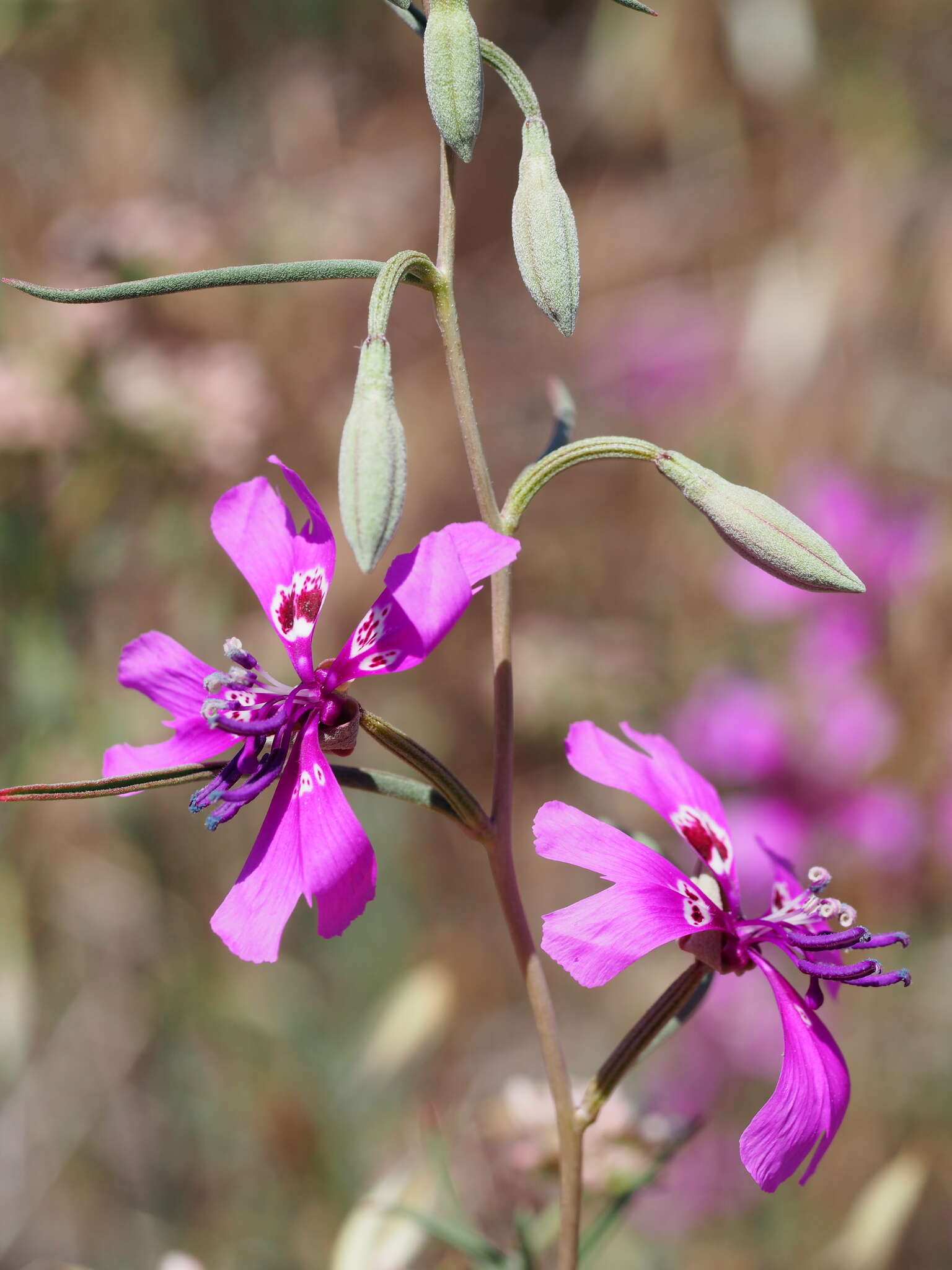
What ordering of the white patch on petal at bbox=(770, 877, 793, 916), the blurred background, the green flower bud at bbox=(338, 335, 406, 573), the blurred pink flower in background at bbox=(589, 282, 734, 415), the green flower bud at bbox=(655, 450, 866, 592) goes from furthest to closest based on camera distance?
the blurred pink flower in background at bbox=(589, 282, 734, 415)
the blurred background
the white patch on petal at bbox=(770, 877, 793, 916)
the green flower bud at bbox=(655, 450, 866, 592)
the green flower bud at bbox=(338, 335, 406, 573)

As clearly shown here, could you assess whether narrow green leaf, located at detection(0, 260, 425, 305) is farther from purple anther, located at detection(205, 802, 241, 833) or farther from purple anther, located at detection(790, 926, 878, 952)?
purple anther, located at detection(790, 926, 878, 952)

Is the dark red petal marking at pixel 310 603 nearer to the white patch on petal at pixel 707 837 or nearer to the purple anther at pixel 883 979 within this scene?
the white patch on petal at pixel 707 837

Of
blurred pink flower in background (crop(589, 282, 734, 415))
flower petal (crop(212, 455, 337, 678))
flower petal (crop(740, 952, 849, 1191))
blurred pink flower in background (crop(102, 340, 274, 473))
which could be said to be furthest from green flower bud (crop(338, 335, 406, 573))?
blurred pink flower in background (crop(589, 282, 734, 415))

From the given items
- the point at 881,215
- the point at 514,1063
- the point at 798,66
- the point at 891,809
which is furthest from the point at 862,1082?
the point at 798,66

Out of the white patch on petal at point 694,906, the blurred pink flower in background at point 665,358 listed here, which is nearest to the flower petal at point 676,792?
the white patch on petal at point 694,906

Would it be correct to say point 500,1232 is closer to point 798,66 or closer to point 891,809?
point 891,809

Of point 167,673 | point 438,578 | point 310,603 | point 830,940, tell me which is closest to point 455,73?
point 438,578

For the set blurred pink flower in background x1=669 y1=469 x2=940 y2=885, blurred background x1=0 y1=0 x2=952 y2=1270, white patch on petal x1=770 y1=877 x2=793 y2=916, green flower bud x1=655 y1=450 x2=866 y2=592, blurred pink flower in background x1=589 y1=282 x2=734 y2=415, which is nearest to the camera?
green flower bud x1=655 y1=450 x2=866 y2=592
